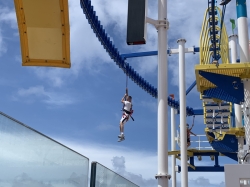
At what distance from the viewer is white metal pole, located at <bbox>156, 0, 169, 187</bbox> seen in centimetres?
597

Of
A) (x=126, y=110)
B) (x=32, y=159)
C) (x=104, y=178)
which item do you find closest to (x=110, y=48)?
(x=126, y=110)

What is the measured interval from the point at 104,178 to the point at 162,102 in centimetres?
168

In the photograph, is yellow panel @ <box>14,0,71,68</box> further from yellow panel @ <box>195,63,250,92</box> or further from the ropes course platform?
the ropes course platform

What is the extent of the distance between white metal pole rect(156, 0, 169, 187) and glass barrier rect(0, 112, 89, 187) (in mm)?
1884

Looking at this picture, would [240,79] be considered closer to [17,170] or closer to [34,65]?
[34,65]

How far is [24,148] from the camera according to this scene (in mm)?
3260

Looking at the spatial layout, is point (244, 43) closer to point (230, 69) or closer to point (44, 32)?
point (230, 69)

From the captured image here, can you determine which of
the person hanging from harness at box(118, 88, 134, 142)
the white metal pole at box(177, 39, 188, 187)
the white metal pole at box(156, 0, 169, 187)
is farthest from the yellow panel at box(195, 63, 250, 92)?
the white metal pole at box(177, 39, 188, 187)

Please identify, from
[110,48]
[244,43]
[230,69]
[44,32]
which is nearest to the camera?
[44,32]

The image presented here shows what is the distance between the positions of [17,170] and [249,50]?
613 cm

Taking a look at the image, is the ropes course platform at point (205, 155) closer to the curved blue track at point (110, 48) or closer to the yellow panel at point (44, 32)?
the curved blue track at point (110, 48)

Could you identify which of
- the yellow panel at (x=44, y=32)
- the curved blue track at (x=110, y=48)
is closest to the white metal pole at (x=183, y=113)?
the curved blue track at (x=110, y=48)

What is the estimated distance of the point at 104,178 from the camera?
17.5ft

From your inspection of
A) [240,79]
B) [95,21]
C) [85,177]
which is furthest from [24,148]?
[95,21]
